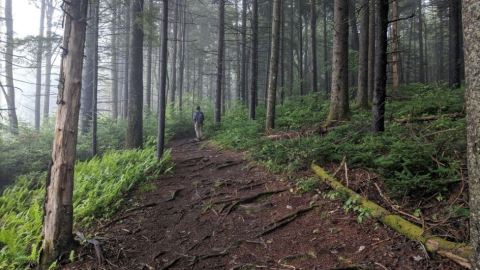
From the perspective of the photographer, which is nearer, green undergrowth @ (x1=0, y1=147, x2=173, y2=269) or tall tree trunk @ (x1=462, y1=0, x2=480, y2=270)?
tall tree trunk @ (x1=462, y1=0, x2=480, y2=270)

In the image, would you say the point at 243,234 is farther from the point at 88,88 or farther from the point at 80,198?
the point at 88,88

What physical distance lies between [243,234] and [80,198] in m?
4.65

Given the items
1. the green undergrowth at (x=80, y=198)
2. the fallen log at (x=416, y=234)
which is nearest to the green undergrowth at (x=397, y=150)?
the fallen log at (x=416, y=234)

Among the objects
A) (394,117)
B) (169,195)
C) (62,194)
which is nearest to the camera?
(62,194)

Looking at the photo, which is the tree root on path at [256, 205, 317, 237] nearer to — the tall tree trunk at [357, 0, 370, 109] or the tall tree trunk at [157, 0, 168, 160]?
the tall tree trunk at [157, 0, 168, 160]

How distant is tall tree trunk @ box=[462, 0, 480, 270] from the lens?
2184 mm

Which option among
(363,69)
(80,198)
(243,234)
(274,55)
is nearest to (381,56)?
(243,234)

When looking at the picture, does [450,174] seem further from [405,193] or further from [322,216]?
[322,216]

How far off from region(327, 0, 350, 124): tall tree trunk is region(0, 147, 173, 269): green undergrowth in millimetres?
5548

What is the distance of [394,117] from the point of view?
9547 mm

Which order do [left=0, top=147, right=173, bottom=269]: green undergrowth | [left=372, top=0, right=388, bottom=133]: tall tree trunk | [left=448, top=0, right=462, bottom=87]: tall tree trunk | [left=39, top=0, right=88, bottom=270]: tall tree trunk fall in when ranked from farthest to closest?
[left=448, top=0, right=462, bottom=87]: tall tree trunk → [left=372, top=0, right=388, bottom=133]: tall tree trunk → [left=0, top=147, right=173, bottom=269]: green undergrowth → [left=39, top=0, right=88, bottom=270]: tall tree trunk

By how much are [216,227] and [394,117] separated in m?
6.42

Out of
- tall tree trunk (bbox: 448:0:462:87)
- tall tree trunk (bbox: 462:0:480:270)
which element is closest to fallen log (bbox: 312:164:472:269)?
tall tree trunk (bbox: 462:0:480:270)

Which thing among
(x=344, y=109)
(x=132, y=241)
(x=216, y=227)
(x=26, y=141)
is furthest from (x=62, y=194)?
(x=26, y=141)
